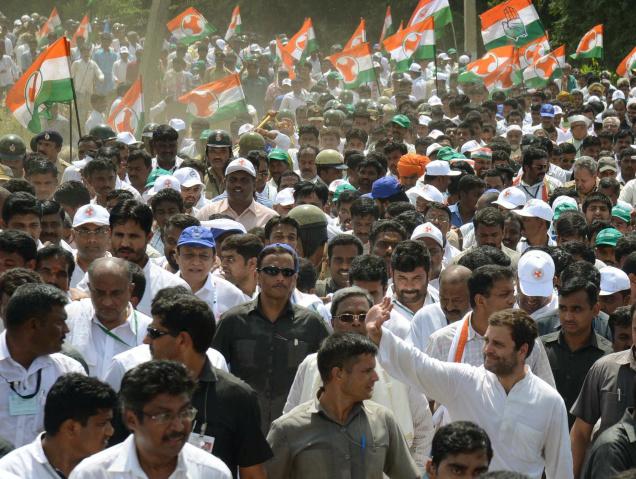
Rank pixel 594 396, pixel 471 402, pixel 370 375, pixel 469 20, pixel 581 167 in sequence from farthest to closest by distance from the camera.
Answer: pixel 469 20
pixel 581 167
pixel 594 396
pixel 471 402
pixel 370 375

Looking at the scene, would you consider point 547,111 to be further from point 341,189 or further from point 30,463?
point 30,463

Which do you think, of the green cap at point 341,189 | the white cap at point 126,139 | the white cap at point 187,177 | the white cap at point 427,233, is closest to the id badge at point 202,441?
the white cap at point 427,233

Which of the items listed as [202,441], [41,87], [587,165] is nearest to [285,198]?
[587,165]

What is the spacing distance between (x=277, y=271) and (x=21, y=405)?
1833 mm

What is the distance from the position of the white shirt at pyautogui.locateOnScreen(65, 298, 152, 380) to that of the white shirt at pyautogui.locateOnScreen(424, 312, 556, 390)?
153 cm

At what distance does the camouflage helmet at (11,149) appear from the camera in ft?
46.5

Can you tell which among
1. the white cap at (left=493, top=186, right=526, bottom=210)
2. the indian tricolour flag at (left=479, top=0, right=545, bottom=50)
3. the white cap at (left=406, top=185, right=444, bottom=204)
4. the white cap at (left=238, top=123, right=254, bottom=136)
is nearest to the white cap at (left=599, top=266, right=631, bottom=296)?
the white cap at (left=493, top=186, right=526, bottom=210)

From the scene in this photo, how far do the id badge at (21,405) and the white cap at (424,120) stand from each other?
48.4ft

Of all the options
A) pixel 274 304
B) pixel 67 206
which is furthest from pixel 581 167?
pixel 274 304

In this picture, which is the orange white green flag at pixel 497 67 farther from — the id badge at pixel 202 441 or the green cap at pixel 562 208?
the id badge at pixel 202 441

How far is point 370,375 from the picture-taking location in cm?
602

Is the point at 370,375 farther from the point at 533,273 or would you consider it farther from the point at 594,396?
the point at 533,273

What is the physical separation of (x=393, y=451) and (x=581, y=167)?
8802 millimetres

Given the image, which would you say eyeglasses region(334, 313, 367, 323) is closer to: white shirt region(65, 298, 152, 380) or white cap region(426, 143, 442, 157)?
white shirt region(65, 298, 152, 380)
